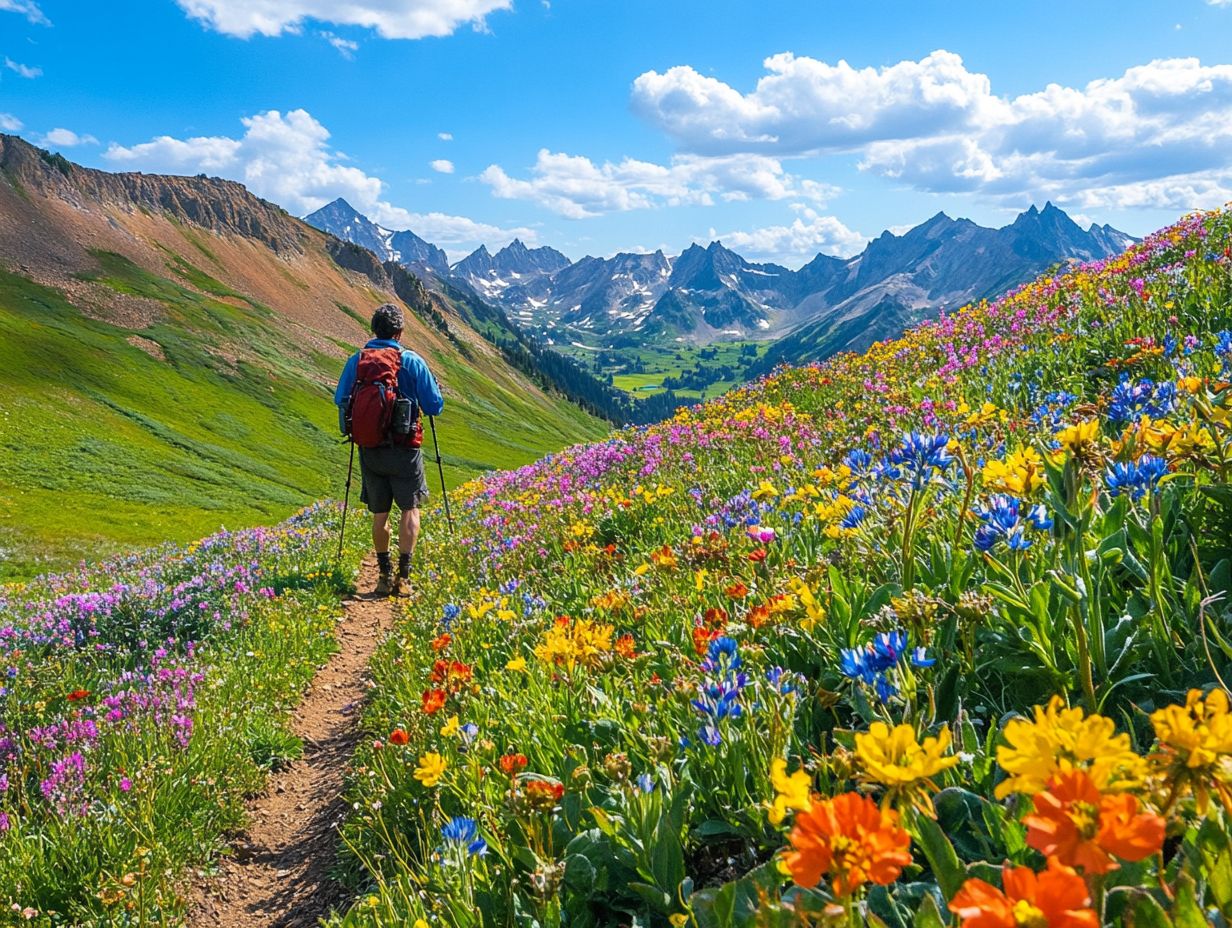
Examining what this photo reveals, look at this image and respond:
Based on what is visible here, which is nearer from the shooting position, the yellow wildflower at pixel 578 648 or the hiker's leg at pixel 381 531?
the yellow wildflower at pixel 578 648

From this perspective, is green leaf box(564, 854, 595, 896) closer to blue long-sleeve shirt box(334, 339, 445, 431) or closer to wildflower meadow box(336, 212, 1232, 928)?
wildflower meadow box(336, 212, 1232, 928)

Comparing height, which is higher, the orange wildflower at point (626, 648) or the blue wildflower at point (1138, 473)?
the blue wildflower at point (1138, 473)

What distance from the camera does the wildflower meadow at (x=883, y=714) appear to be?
1.20 meters

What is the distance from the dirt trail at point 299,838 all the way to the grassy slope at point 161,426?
29480mm

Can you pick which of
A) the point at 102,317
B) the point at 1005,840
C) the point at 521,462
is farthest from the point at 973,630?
the point at 102,317

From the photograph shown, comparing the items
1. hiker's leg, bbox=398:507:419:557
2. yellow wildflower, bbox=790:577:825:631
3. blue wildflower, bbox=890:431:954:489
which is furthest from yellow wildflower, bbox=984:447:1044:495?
hiker's leg, bbox=398:507:419:557

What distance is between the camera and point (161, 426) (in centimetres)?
6794

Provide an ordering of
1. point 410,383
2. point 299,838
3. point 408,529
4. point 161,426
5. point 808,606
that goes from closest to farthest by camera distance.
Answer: point 808,606 < point 299,838 < point 410,383 < point 408,529 < point 161,426

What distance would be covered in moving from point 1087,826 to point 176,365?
102 metres

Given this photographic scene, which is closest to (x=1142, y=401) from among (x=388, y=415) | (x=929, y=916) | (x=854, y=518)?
(x=854, y=518)

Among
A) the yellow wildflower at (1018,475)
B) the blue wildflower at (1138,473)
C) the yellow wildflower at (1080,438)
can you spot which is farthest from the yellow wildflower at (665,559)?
the yellow wildflower at (1080,438)

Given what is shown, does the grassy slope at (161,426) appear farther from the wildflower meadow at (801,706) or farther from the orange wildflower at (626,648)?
the orange wildflower at (626,648)

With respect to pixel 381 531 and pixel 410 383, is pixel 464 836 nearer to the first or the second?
pixel 410 383

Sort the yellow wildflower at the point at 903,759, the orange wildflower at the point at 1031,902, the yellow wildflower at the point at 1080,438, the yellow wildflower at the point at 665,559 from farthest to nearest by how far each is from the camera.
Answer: the yellow wildflower at the point at 665,559
the yellow wildflower at the point at 1080,438
the yellow wildflower at the point at 903,759
the orange wildflower at the point at 1031,902
